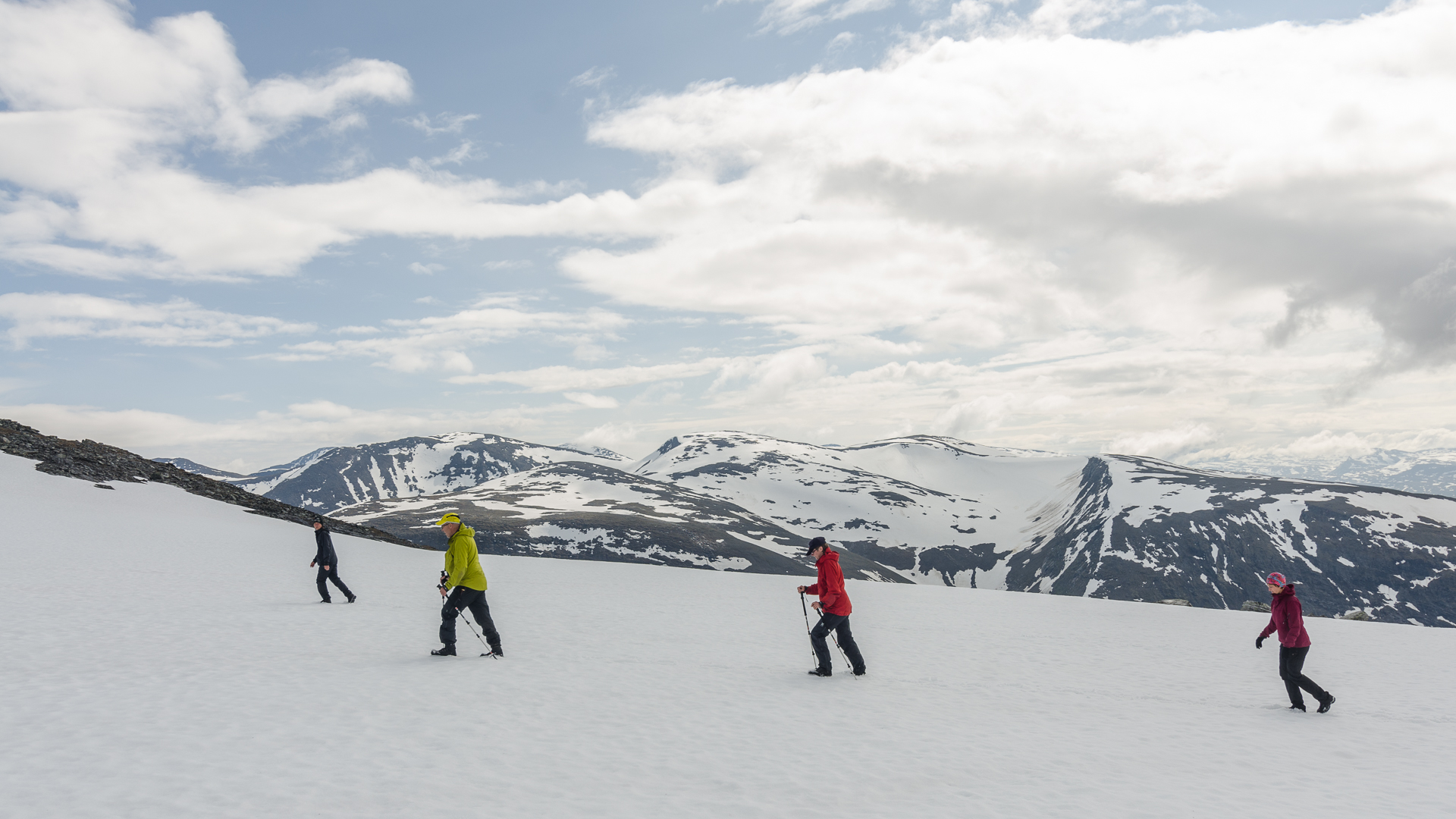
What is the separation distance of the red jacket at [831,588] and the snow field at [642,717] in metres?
1.59

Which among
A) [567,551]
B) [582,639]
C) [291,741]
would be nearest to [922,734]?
[291,741]

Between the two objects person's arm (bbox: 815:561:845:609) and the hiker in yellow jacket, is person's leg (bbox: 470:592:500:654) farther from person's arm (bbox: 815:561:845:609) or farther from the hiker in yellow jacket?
person's arm (bbox: 815:561:845:609)

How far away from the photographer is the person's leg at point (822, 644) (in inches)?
623

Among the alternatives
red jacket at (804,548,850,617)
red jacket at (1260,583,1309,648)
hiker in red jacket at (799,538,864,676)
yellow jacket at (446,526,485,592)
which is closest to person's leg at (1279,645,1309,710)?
red jacket at (1260,583,1309,648)

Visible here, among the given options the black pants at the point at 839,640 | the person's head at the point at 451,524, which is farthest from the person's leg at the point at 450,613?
the black pants at the point at 839,640

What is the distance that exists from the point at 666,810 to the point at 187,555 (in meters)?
32.9

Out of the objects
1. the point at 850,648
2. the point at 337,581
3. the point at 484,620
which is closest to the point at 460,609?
the point at 484,620

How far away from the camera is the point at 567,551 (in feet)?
591

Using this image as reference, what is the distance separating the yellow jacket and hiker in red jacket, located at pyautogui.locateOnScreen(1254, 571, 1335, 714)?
16584 millimetres

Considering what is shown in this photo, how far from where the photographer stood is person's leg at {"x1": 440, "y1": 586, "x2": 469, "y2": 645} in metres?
15.4

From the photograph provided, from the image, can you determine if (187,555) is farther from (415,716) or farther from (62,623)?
(415,716)

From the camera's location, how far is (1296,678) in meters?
14.9

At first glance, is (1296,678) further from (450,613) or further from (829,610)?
(450,613)

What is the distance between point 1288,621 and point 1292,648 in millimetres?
622
